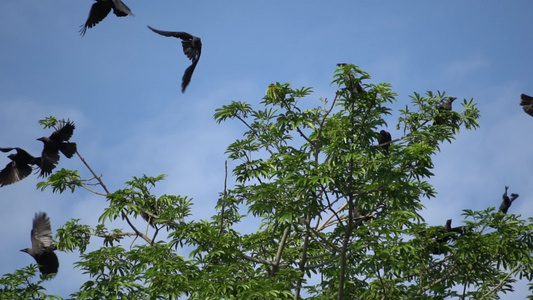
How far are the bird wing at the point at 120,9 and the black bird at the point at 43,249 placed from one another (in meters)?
3.62

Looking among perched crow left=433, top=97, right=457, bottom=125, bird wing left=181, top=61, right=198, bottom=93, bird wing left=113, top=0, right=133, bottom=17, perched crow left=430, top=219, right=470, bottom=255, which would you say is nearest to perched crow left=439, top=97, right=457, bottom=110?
perched crow left=433, top=97, right=457, bottom=125

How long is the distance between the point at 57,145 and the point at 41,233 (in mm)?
1550

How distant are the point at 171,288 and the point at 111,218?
186 centimetres

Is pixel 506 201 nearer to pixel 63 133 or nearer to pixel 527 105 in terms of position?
pixel 527 105

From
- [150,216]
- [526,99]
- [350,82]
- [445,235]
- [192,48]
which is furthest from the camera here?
[526,99]

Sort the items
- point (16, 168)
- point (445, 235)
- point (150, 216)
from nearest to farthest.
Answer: point (445, 235)
point (150, 216)
point (16, 168)

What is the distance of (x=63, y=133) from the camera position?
468 inches

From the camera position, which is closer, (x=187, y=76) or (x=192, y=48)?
(x=187, y=76)

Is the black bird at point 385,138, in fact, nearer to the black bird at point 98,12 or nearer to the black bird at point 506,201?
the black bird at point 506,201

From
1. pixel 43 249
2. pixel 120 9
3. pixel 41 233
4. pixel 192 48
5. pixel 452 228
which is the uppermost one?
pixel 120 9

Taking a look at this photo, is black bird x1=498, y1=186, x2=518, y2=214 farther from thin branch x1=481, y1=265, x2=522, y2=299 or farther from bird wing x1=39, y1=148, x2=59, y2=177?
bird wing x1=39, y1=148, x2=59, y2=177

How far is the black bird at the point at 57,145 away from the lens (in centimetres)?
1184

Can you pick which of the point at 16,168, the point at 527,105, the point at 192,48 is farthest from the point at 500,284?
the point at 16,168

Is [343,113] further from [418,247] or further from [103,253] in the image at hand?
[103,253]
